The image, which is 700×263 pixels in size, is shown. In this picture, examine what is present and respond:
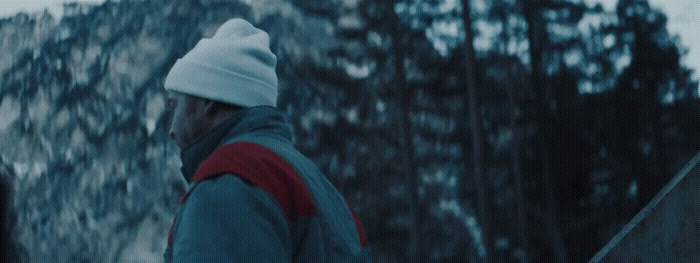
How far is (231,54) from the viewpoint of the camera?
1874 millimetres

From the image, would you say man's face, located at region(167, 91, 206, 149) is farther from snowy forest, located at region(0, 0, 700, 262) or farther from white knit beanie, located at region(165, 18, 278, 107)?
snowy forest, located at region(0, 0, 700, 262)

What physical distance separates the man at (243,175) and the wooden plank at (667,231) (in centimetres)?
134

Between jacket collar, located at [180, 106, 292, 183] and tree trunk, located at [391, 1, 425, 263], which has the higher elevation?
jacket collar, located at [180, 106, 292, 183]

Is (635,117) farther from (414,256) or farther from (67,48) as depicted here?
(67,48)

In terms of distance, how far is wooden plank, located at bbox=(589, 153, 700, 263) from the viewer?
9.19ft

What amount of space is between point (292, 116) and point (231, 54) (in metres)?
31.8

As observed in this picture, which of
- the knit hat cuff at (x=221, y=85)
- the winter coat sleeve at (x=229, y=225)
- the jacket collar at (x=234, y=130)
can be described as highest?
the knit hat cuff at (x=221, y=85)

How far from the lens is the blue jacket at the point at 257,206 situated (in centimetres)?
142

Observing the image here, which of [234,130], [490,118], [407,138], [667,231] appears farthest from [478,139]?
[234,130]

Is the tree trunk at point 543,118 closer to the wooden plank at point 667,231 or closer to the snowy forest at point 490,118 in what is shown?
the snowy forest at point 490,118

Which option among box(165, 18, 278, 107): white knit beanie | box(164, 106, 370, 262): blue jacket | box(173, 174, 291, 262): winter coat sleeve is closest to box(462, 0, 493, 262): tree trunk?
box(165, 18, 278, 107): white knit beanie

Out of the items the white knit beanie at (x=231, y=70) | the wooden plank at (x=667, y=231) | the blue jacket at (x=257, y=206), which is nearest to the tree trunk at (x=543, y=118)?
the wooden plank at (x=667, y=231)

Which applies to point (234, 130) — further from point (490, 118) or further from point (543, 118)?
point (490, 118)

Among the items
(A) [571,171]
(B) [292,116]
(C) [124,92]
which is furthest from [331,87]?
(C) [124,92]
